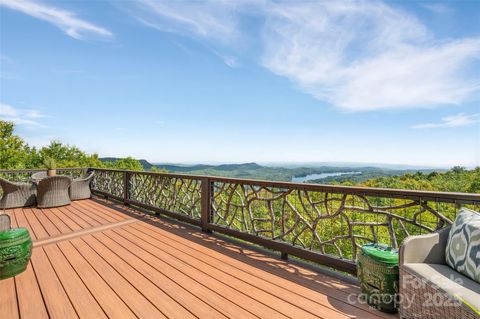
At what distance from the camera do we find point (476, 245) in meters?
1.51

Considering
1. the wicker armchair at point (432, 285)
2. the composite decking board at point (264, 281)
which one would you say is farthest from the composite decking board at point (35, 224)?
the wicker armchair at point (432, 285)

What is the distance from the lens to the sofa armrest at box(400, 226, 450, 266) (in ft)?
5.58

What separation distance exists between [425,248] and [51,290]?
3.19 m

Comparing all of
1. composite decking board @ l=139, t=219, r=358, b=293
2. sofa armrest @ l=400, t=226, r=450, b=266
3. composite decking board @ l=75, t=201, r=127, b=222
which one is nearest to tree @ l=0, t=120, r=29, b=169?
composite decking board @ l=75, t=201, r=127, b=222

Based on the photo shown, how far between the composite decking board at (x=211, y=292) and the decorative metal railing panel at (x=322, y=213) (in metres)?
1.11

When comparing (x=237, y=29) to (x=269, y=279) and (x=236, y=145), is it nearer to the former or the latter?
(x=269, y=279)

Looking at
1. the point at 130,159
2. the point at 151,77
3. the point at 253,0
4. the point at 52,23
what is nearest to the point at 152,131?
the point at 130,159

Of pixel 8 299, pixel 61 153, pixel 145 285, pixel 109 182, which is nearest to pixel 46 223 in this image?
pixel 109 182

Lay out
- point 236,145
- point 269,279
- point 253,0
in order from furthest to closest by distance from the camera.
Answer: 1. point 236,145
2. point 253,0
3. point 269,279

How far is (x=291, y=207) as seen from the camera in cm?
305

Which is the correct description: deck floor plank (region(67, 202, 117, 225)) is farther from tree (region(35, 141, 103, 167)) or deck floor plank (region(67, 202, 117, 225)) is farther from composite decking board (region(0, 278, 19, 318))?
tree (region(35, 141, 103, 167))

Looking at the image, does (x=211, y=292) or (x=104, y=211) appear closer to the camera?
(x=211, y=292)

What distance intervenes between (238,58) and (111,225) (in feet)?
24.4

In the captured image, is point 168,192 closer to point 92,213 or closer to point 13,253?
point 92,213
